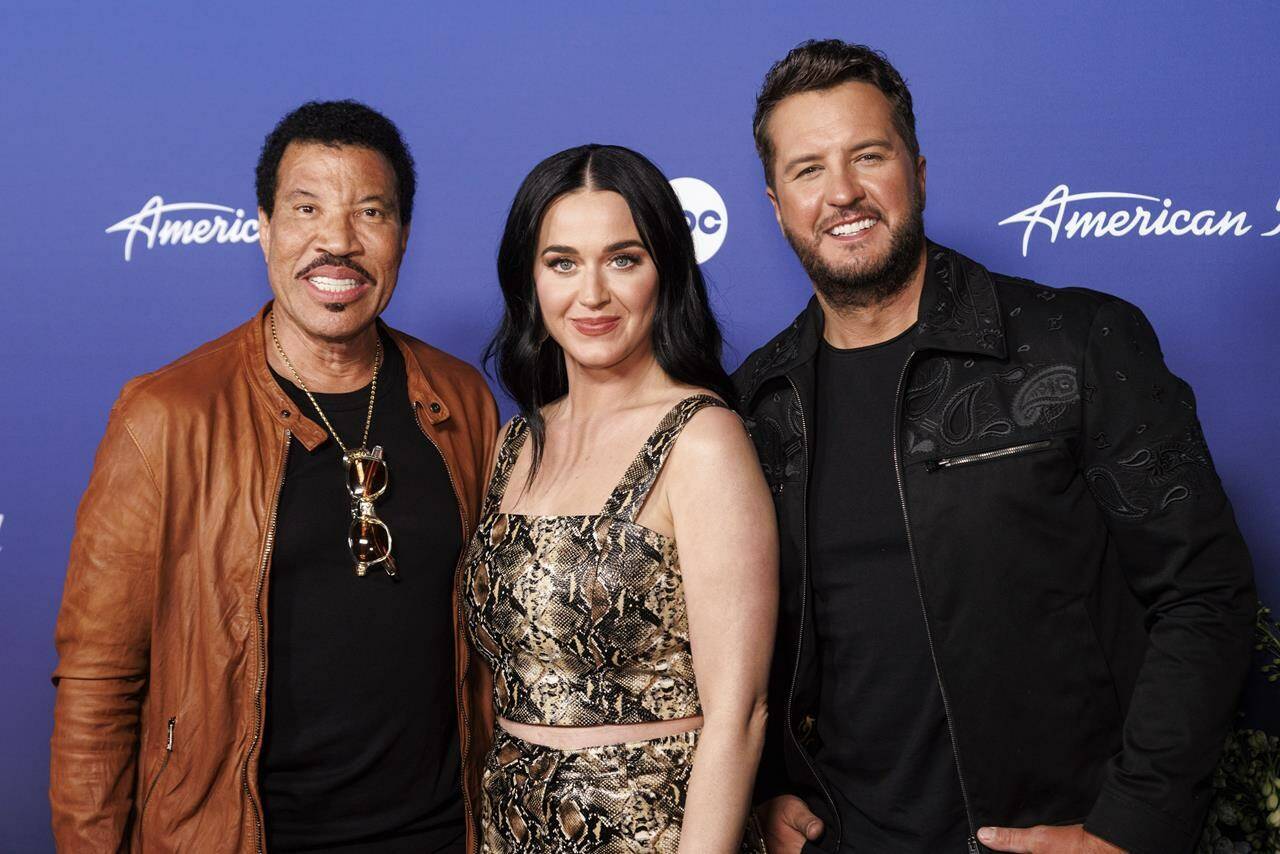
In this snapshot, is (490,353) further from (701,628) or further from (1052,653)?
(1052,653)

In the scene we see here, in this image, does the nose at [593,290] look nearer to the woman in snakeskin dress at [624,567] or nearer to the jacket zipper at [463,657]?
the woman in snakeskin dress at [624,567]

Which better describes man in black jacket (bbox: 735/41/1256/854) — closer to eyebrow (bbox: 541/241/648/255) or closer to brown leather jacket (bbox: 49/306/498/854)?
eyebrow (bbox: 541/241/648/255)

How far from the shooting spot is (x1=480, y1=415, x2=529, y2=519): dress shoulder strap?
6.95ft

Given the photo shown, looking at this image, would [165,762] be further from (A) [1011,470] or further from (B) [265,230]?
(A) [1011,470]

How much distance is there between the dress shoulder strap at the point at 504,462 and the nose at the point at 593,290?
329 millimetres

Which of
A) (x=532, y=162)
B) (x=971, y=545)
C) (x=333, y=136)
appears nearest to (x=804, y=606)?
(x=971, y=545)

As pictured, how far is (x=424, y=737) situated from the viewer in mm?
2062

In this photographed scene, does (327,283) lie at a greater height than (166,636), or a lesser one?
greater

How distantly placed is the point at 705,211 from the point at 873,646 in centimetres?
130

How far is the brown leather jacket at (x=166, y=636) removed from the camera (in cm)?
191

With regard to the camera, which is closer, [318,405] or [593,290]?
[593,290]

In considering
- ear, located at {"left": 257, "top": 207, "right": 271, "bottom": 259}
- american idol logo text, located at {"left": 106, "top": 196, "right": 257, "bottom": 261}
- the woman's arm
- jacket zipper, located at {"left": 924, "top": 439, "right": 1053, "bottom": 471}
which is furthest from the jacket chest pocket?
american idol logo text, located at {"left": 106, "top": 196, "right": 257, "bottom": 261}

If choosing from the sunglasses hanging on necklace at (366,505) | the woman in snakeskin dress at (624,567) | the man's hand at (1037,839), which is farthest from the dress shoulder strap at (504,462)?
the man's hand at (1037,839)

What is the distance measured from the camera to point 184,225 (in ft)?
10.1
